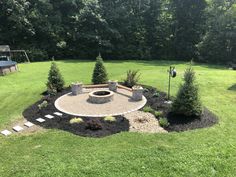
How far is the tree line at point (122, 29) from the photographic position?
84.3 feet

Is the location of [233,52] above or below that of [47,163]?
above

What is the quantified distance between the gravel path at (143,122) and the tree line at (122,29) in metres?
18.9

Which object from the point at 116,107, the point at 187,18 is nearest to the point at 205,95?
the point at 116,107

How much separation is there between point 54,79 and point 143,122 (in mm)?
5747

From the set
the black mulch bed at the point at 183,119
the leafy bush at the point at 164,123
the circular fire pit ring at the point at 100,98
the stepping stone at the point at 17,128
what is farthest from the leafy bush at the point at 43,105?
the leafy bush at the point at 164,123

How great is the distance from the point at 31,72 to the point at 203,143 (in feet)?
47.3

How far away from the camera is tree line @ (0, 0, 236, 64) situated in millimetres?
25705

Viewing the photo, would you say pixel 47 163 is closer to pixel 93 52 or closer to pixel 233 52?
pixel 93 52

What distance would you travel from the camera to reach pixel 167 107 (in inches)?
381

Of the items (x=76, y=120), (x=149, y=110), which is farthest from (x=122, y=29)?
(x=76, y=120)

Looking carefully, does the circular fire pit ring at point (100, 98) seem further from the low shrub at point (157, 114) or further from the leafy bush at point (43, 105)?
the low shrub at point (157, 114)

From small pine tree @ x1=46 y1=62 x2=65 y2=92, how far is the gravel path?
477 centimetres

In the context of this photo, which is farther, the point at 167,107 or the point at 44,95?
the point at 44,95

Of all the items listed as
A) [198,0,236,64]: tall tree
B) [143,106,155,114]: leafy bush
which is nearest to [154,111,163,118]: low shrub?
[143,106,155,114]: leafy bush
